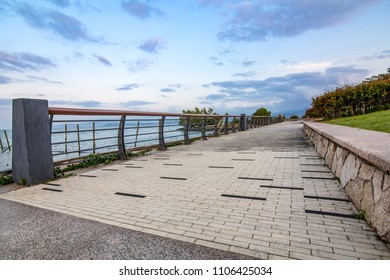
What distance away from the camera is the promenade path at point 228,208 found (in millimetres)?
1943

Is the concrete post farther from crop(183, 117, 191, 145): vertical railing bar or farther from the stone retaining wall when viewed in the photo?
crop(183, 117, 191, 145): vertical railing bar

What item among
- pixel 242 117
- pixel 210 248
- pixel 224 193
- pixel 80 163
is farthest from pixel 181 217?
pixel 242 117

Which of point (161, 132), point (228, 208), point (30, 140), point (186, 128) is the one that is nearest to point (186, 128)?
point (186, 128)

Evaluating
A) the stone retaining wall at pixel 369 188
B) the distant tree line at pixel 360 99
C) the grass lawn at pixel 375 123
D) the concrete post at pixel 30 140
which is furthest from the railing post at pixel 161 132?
the distant tree line at pixel 360 99

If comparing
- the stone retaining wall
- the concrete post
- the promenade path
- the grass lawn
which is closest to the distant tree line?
the grass lawn

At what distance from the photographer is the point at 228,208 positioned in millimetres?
2785

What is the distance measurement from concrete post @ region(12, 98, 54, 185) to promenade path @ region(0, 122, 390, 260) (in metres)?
0.33

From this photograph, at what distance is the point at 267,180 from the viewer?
392 cm

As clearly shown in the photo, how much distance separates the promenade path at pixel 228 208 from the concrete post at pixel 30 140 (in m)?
0.33

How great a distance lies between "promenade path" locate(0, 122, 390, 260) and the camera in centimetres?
194

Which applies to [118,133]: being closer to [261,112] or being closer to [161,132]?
[161,132]

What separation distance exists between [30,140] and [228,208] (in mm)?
3402
